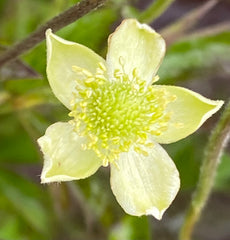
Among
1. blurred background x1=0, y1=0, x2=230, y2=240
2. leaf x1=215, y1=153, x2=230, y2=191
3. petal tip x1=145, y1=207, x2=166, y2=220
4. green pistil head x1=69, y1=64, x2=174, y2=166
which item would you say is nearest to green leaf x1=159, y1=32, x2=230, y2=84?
blurred background x1=0, y1=0, x2=230, y2=240

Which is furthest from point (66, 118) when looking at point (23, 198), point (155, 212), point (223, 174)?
point (155, 212)

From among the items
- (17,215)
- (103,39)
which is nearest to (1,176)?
(17,215)

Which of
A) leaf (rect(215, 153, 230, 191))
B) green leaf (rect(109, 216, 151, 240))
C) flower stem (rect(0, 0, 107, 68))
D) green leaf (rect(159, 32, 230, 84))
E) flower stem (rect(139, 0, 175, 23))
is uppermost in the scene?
flower stem (rect(0, 0, 107, 68))

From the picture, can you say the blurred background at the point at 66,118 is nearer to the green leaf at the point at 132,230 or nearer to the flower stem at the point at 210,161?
the green leaf at the point at 132,230

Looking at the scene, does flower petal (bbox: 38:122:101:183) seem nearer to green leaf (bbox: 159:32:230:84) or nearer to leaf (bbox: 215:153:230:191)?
green leaf (bbox: 159:32:230:84)

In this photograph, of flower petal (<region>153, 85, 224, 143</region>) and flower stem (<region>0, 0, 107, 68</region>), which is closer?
flower stem (<region>0, 0, 107, 68</region>)

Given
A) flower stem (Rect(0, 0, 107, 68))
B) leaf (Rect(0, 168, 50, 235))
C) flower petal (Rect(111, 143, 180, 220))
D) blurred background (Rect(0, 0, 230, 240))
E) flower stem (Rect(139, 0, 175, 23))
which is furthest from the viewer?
leaf (Rect(0, 168, 50, 235))
